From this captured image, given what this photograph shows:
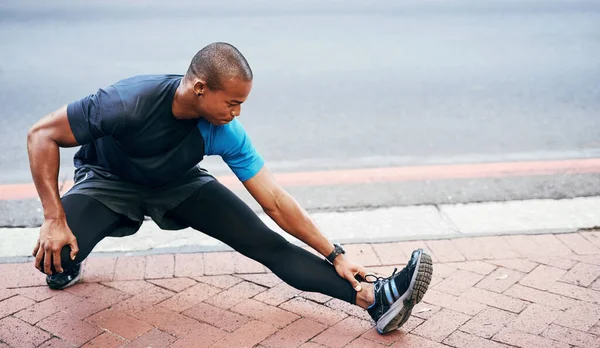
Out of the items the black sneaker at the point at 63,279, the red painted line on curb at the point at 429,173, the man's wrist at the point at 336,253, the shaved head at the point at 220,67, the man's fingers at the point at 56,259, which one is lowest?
the black sneaker at the point at 63,279

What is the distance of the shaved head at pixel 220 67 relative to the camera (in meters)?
2.80

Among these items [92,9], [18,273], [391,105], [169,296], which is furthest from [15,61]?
[169,296]

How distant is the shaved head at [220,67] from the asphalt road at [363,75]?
187 cm

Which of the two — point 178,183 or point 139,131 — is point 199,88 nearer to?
point 139,131

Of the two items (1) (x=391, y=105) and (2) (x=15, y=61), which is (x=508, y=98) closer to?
(1) (x=391, y=105)

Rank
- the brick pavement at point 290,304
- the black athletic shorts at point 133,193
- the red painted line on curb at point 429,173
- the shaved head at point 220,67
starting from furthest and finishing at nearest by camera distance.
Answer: the red painted line on curb at point 429,173, the black athletic shorts at point 133,193, the brick pavement at point 290,304, the shaved head at point 220,67

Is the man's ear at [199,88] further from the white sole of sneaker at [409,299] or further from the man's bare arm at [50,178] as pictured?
the white sole of sneaker at [409,299]

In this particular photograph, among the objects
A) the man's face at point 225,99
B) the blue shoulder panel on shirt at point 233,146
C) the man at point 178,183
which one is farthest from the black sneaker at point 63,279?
the man's face at point 225,99

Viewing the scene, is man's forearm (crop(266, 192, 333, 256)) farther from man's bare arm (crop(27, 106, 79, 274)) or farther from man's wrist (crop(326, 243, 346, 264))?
man's bare arm (crop(27, 106, 79, 274))

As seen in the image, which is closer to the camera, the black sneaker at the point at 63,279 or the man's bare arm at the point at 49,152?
the man's bare arm at the point at 49,152

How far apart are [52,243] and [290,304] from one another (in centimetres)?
109

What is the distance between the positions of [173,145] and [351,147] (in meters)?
2.72

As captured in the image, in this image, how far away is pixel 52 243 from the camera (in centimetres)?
284

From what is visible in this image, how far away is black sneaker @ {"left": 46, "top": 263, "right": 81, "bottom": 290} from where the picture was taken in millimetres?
3367
